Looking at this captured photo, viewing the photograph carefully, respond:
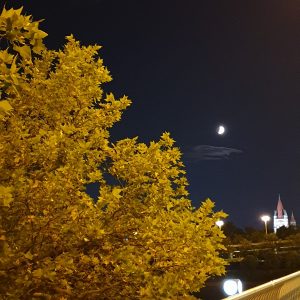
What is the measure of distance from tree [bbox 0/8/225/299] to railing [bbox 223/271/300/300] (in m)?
0.70

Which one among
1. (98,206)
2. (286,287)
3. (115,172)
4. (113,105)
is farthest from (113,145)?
(286,287)

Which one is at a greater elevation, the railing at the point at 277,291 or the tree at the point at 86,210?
the tree at the point at 86,210

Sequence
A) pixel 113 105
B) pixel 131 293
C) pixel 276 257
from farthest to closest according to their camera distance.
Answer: pixel 276 257 → pixel 113 105 → pixel 131 293

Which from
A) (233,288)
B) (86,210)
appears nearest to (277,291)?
(86,210)

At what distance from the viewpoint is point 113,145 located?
8.03m

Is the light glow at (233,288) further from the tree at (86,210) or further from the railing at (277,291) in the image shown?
the tree at (86,210)

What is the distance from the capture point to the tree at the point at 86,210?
21.3 ft

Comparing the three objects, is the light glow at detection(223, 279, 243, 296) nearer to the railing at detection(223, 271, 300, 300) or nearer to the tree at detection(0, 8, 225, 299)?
the railing at detection(223, 271, 300, 300)

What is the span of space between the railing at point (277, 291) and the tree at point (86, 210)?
0.70 meters

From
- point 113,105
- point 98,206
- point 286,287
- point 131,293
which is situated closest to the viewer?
point 98,206

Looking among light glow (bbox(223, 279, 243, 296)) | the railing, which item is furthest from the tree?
light glow (bbox(223, 279, 243, 296))

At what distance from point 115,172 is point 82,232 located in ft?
4.96

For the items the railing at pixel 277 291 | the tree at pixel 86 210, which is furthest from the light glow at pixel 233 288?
the tree at pixel 86 210

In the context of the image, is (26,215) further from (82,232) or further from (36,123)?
(36,123)
